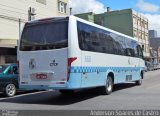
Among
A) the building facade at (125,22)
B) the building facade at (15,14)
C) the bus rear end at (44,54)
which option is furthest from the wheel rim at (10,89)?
the building facade at (125,22)

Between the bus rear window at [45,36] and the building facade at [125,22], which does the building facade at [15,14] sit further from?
the building facade at [125,22]

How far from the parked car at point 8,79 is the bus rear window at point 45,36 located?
8.28 ft

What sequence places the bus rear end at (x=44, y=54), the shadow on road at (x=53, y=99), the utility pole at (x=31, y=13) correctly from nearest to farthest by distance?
the bus rear end at (x=44, y=54)
the shadow on road at (x=53, y=99)
the utility pole at (x=31, y=13)

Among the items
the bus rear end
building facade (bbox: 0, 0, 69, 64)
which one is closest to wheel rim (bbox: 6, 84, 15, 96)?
the bus rear end

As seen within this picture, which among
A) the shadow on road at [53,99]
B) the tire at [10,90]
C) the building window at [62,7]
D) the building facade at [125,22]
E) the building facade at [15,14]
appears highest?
the building facade at [125,22]

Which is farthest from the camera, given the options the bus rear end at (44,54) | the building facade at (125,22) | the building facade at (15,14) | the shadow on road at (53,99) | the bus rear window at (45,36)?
the building facade at (125,22)

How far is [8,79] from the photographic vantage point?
14.6 meters

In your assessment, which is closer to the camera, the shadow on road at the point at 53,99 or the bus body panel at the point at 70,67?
the bus body panel at the point at 70,67

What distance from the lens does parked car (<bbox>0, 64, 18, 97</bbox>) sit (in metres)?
14.3

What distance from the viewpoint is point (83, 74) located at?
39.2ft

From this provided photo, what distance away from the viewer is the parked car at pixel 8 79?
1434 cm

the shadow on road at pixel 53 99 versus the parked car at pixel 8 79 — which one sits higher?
the parked car at pixel 8 79

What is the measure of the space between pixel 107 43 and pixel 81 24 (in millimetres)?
2663

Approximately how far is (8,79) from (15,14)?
724 inches
